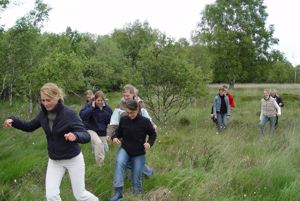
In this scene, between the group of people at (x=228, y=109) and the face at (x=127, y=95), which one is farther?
the group of people at (x=228, y=109)

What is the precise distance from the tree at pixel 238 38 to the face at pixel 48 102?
129 ft

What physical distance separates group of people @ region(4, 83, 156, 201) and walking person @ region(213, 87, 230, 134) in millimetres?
5685

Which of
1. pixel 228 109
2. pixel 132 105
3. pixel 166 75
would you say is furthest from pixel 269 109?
pixel 132 105

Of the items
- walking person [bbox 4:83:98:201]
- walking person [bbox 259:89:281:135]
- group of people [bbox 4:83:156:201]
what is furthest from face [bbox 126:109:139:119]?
walking person [bbox 259:89:281:135]

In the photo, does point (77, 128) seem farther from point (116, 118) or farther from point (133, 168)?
point (116, 118)

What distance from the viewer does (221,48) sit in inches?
1741

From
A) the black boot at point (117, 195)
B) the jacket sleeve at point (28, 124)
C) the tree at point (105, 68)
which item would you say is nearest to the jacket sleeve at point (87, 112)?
the black boot at point (117, 195)

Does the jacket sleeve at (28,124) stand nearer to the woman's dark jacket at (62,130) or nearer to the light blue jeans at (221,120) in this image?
the woman's dark jacket at (62,130)

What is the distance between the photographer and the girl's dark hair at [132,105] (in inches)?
261

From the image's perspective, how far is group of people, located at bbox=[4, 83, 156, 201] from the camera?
5.29m

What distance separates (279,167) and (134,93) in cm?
257

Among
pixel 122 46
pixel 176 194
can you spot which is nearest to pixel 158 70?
pixel 176 194

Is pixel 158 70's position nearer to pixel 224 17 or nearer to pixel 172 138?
pixel 172 138

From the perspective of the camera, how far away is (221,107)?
14391 mm
